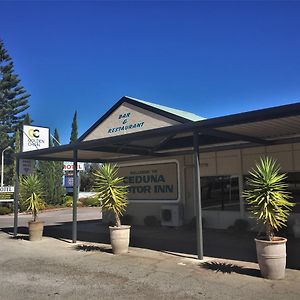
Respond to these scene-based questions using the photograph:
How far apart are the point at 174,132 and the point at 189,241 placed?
13.6 ft

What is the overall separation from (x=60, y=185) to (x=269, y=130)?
29.5 meters

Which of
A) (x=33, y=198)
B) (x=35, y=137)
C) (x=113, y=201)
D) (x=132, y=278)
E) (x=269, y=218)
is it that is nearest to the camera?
(x=269, y=218)

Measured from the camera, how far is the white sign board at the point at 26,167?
17562 millimetres

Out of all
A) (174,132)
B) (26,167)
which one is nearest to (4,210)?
(26,167)

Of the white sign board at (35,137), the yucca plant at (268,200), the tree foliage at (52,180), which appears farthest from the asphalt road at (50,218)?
the yucca plant at (268,200)

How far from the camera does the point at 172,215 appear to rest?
16.7m

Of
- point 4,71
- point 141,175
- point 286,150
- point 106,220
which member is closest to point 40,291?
point 286,150

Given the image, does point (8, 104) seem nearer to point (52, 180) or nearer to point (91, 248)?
point (52, 180)

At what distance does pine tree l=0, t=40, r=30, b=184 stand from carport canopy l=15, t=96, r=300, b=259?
43.8 meters

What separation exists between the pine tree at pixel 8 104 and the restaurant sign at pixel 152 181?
141 ft

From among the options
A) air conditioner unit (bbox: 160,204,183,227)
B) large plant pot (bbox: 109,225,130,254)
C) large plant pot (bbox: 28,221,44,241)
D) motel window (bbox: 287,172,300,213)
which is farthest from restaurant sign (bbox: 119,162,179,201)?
large plant pot (bbox: 109,225,130,254)

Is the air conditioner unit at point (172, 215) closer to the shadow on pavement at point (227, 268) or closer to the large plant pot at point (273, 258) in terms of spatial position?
the shadow on pavement at point (227, 268)

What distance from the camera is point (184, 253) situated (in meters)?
11.1

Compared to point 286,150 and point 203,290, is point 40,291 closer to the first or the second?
point 203,290
